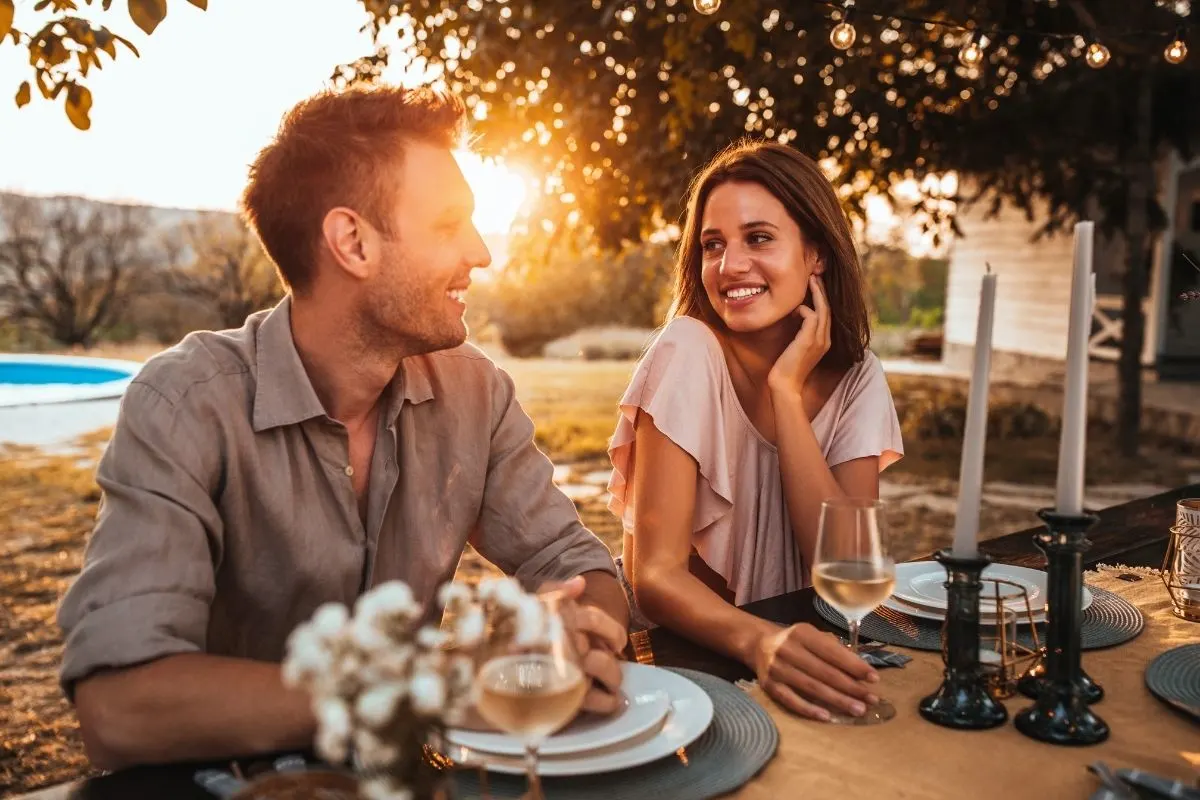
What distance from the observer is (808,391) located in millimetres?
2742

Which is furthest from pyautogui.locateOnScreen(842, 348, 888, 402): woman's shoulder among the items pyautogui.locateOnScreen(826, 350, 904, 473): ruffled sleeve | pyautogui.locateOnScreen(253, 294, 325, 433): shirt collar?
pyautogui.locateOnScreen(253, 294, 325, 433): shirt collar

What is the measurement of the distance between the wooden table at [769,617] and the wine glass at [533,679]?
0.45m


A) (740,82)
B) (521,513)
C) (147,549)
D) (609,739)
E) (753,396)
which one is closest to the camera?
(609,739)

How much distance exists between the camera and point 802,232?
8.61ft

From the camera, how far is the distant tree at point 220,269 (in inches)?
747

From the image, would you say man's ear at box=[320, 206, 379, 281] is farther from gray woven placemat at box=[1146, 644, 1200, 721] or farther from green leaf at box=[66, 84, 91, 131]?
gray woven placemat at box=[1146, 644, 1200, 721]

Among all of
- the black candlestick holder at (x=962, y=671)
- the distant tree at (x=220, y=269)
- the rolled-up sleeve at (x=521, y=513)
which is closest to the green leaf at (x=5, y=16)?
the rolled-up sleeve at (x=521, y=513)

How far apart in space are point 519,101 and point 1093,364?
959cm

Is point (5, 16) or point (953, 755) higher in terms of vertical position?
point (5, 16)

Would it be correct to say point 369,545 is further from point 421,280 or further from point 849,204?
point 849,204

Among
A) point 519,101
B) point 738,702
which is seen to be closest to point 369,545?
point 738,702

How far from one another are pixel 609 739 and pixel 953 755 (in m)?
0.43

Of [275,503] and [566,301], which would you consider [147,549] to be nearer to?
[275,503]

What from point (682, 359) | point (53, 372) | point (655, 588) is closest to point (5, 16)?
point (682, 359)
